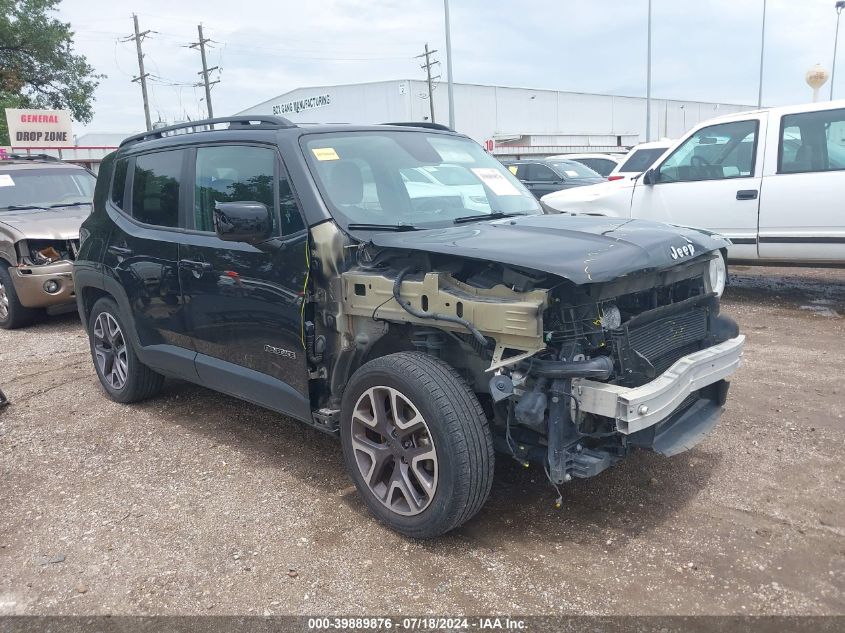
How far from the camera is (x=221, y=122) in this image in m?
4.28

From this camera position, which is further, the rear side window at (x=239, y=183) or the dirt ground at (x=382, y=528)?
the rear side window at (x=239, y=183)

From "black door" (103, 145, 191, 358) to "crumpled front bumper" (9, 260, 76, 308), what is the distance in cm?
330

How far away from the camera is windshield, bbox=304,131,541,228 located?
359 centimetres

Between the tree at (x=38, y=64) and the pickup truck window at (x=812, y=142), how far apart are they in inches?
1235

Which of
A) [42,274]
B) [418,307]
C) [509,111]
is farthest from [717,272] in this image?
[509,111]

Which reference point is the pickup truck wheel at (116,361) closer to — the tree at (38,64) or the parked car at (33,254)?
the parked car at (33,254)

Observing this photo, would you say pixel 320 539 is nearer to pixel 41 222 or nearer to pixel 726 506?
pixel 726 506

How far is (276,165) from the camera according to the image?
3.68m

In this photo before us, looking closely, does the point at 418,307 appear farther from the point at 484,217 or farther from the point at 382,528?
the point at 382,528

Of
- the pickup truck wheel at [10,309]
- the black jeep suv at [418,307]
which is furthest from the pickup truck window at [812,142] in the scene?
the pickup truck wheel at [10,309]

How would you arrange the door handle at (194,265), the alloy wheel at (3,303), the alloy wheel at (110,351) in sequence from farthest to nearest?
the alloy wheel at (3,303) < the alloy wheel at (110,351) < the door handle at (194,265)

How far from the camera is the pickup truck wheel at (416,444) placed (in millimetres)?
2873

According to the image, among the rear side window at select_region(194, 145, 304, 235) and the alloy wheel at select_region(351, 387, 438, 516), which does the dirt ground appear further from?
the rear side window at select_region(194, 145, 304, 235)

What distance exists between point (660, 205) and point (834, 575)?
218 inches
